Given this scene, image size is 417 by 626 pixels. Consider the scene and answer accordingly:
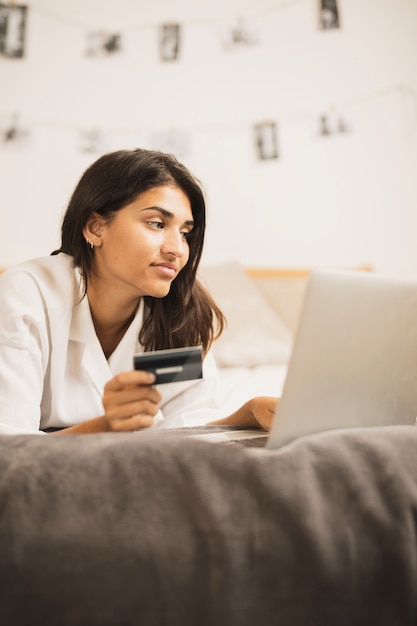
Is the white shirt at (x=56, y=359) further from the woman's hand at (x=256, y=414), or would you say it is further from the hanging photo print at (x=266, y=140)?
the hanging photo print at (x=266, y=140)

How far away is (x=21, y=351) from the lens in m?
1.02

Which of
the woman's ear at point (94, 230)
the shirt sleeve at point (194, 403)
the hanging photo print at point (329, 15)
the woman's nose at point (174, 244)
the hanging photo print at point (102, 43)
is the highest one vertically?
the hanging photo print at point (329, 15)

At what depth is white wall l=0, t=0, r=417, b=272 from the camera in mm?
2572

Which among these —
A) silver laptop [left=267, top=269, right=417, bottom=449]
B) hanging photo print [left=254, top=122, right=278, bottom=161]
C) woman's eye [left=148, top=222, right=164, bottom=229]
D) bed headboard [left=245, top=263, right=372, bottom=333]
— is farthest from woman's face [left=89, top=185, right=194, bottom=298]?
hanging photo print [left=254, top=122, right=278, bottom=161]

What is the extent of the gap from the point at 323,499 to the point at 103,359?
0.72 metres

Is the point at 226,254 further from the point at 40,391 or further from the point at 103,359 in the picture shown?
the point at 40,391

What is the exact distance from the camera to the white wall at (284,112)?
2572 mm

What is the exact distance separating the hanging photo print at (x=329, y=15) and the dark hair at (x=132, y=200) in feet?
5.70

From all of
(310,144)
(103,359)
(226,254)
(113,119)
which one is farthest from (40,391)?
(310,144)

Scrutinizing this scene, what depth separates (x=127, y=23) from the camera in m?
2.56

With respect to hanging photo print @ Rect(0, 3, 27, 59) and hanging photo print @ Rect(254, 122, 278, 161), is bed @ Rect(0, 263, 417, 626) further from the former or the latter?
hanging photo print @ Rect(0, 3, 27, 59)

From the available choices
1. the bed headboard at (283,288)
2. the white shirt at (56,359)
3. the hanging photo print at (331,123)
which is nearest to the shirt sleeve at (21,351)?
the white shirt at (56,359)

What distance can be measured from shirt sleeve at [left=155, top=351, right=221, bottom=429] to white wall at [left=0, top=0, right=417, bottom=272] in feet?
4.43

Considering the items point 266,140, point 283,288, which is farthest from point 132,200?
point 266,140
